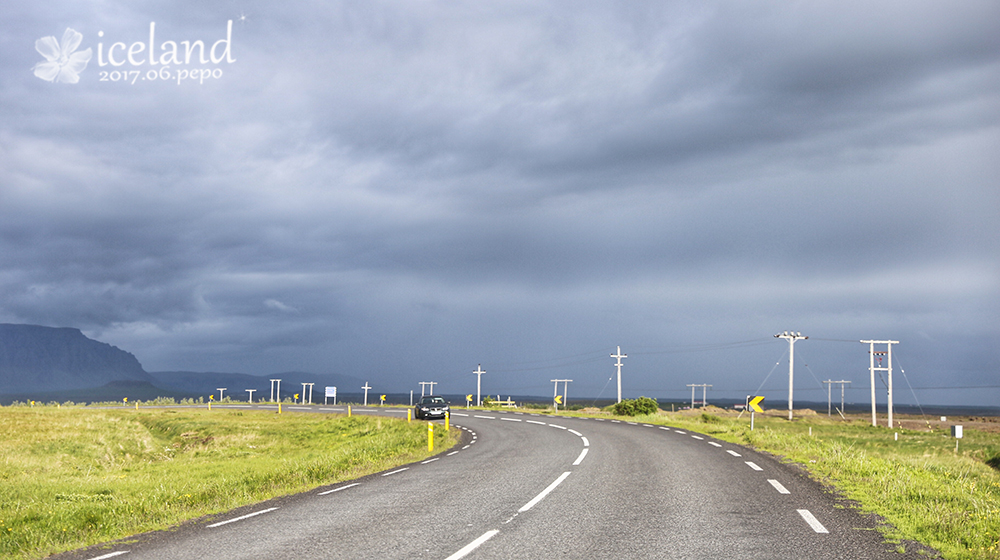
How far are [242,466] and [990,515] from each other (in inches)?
1024

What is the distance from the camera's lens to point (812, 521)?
9203mm

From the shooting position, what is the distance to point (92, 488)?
67.8 ft

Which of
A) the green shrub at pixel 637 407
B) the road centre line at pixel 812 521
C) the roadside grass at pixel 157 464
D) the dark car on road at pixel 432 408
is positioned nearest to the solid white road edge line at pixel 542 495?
the road centre line at pixel 812 521

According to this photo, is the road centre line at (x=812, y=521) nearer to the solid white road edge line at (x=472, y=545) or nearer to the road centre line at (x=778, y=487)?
the road centre line at (x=778, y=487)

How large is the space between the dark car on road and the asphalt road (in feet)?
94.8

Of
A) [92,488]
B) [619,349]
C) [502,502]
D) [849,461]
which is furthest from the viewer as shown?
[619,349]

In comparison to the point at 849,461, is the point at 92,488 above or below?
below

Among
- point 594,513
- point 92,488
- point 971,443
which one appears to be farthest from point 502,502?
point 971,443

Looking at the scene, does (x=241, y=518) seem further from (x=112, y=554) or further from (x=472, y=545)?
(x=472, y=545)

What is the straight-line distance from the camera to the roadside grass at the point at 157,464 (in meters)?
11.4

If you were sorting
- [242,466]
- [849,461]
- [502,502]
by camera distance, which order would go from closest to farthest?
1. [502,502]
2. [849,461]
3. [242,466]

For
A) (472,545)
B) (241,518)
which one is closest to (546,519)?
(472,545)

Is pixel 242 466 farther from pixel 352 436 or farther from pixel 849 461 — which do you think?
pixel 849 461

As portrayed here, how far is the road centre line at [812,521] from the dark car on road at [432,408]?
35.8 m
